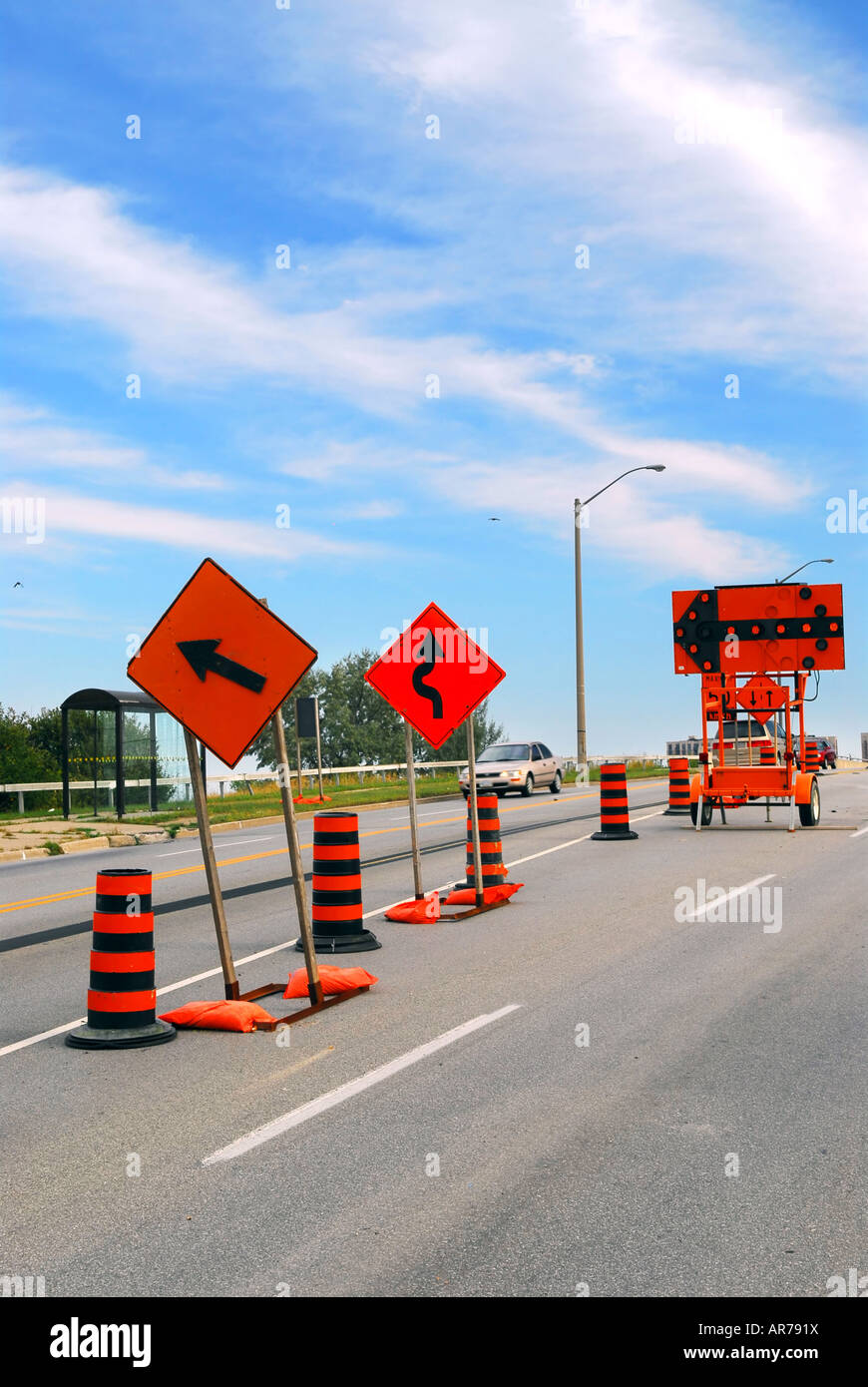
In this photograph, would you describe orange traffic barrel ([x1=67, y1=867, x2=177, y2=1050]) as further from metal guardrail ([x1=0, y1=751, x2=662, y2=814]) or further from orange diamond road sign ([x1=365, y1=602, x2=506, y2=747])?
metal guardrail ([x1=0, y1=751, x2=662, y2=814])

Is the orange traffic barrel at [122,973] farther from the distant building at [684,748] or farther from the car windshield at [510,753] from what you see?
the distant building at [684,748]

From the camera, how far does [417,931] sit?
469 inches

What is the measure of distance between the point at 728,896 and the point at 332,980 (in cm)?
558

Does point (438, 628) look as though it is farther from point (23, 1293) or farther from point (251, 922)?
point (23, 1293)

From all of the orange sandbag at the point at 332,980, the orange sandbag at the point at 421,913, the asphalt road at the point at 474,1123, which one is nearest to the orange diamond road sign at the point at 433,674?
the orange sandbag at the point at 421,913

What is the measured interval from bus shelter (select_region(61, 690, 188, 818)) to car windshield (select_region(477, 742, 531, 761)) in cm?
866

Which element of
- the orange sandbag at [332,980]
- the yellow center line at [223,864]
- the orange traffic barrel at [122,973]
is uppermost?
the orange traffic barrel at [122,973]

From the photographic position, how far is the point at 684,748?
204 feet

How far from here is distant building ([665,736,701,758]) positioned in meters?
59.0

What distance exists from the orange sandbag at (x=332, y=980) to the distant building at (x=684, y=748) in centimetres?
4896

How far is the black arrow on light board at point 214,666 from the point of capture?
8.19 metres

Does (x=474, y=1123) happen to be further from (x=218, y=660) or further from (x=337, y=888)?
(x=337, y=888)

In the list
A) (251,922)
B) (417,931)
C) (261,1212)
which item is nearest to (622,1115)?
(261,1212)

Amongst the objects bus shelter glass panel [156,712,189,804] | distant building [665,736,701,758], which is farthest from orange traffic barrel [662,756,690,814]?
distant building [665,736,701,758]
